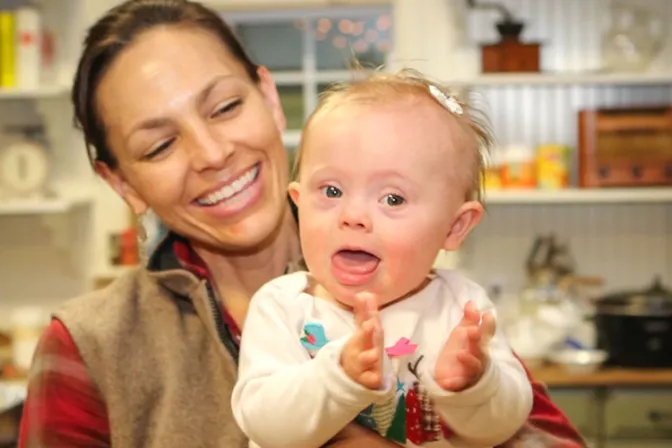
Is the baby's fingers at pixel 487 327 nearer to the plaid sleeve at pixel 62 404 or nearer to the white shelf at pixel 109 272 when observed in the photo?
the plaid sleeve at pixel 62 404

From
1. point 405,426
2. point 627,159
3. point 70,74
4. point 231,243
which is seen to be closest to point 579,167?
point 627,159

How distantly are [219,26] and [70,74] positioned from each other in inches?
86.7

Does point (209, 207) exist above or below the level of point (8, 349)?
above

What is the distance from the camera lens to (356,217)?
1040 mm

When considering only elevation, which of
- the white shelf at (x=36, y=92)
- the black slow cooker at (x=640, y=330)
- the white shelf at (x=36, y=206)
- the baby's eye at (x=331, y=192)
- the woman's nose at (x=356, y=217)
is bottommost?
the black slow cooker at (x=640, y=330)

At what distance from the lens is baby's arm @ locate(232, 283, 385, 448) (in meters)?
0.95

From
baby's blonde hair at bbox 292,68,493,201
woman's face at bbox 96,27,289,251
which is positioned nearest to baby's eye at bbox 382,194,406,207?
baby's blonde hair at bbox 292,68,493,201

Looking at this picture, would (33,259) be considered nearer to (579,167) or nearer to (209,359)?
(579,167)

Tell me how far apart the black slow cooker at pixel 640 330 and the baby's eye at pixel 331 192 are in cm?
227

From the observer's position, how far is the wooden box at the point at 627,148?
328 cm

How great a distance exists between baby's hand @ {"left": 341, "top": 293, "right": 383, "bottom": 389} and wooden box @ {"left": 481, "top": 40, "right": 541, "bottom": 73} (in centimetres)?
255

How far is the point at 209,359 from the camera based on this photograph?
4.54 ft

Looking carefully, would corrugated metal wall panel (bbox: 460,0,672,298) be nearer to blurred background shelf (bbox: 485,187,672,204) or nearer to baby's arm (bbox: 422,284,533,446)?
blurred background shelf (bbox: 485,187,672,204)

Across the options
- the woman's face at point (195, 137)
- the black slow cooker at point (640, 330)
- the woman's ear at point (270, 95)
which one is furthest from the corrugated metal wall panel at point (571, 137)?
the woman's face at point (195, 137)
